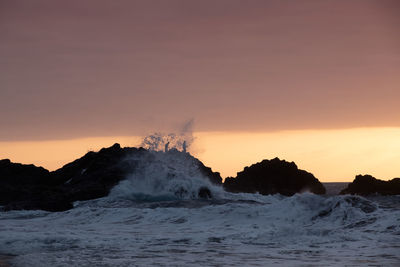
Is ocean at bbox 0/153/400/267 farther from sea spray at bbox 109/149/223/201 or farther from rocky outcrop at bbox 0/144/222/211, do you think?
sea spray at bbox 109/149/223/201

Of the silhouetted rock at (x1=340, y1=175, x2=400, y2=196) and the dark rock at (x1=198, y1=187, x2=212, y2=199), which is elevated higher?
the silhouetted rock at (x1=340, y1=175, x2=400, y2=196)

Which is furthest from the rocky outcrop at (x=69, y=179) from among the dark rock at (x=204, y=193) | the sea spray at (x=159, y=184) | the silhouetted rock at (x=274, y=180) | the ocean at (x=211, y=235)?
the silhouetted rock at (x=274, y=180)

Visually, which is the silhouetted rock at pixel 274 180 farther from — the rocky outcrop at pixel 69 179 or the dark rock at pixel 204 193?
the dark rock at pixel 204 193

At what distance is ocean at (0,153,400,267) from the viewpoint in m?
15.8

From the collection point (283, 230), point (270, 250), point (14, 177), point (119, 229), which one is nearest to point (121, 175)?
point (14, 177)

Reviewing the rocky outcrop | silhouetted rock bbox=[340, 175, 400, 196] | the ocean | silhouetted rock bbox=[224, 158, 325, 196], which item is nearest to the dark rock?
the rocky outcrop

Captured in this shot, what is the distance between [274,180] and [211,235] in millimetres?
44084

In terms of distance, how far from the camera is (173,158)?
49.0 meters

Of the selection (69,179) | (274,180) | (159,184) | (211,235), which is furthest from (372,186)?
(211,235)

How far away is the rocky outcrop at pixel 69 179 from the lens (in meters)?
36.8

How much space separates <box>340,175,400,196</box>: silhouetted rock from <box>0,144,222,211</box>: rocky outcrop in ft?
55.0

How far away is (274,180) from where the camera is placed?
212ft

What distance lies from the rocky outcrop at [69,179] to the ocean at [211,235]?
421 cm

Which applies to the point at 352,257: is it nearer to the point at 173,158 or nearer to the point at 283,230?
the point at 283,230
